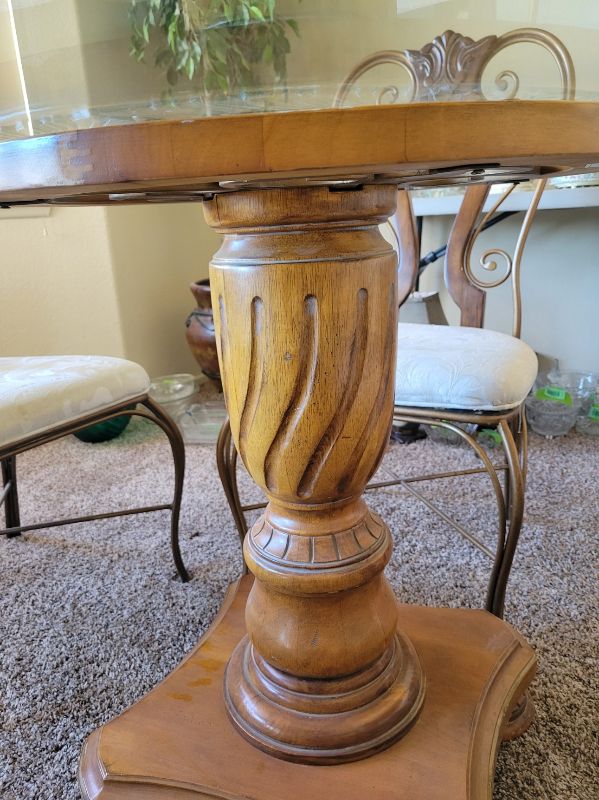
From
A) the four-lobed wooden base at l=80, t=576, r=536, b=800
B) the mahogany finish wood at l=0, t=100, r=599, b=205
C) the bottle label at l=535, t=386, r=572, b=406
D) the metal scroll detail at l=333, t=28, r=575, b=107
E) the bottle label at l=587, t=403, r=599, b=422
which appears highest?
the metal scroll detail at l=333, t=28, r=575, b=107

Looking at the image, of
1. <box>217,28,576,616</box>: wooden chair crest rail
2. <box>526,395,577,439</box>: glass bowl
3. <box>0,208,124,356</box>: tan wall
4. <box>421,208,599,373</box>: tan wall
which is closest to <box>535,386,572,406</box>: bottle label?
<box>526,395,577,439</box>: glass bowl

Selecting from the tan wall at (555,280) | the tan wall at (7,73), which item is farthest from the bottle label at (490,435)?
the tan wall at (7,73)

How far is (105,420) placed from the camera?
3.30ft

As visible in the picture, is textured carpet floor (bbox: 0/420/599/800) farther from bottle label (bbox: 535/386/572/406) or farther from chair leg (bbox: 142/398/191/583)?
bottle label (bbox: 535/386/572/406)

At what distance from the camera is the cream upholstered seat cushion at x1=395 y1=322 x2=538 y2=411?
854 mm

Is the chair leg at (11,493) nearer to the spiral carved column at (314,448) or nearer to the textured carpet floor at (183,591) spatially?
the textured carpet floor at (183,591)

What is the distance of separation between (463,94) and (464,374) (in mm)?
690

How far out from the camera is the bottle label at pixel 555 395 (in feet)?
6.01

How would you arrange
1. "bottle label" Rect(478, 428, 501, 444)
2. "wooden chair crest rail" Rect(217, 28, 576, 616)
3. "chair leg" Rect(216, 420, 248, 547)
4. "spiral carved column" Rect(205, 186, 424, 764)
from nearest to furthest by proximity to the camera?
"spiral carved column" Rect(205, 186, 424, 764) < "wooden chair crest rail" Rect(217, 28, 576, 616) < "chair leg" Rect(216, 420, 248, 547) < "bottle label" Rect(478, 428, 501, 444)

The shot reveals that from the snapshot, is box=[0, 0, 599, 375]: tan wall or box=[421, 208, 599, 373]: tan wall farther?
box=[421, 208, 599, 373]: tan wall

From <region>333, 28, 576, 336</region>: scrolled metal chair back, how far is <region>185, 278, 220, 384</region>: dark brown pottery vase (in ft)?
3.26

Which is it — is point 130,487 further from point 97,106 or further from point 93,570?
point 97,106

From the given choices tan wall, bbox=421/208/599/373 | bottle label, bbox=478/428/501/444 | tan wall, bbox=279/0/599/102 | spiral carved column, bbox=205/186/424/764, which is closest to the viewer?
spiral carved column, bbox=205/186/424/764

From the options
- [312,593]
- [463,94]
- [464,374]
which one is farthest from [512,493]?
[463,94]
